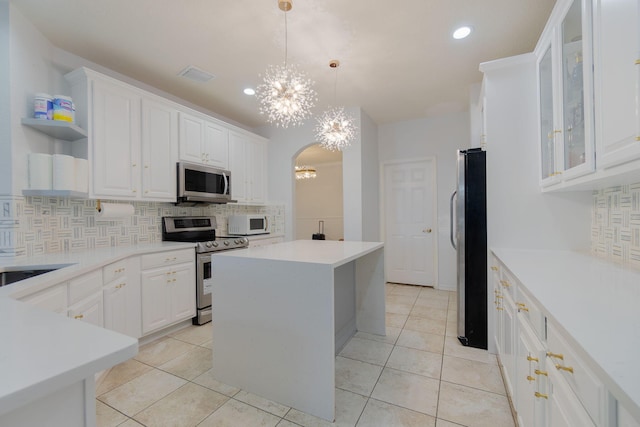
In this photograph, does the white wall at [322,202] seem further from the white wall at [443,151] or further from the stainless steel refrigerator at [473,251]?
the stainless steel refrigerator at [473,251]

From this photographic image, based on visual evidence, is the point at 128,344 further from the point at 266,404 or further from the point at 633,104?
the point at 633,104

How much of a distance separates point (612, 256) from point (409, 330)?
1.72m

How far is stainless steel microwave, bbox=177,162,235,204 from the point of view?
10.4 ft

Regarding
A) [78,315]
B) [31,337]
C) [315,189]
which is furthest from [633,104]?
[315,189]

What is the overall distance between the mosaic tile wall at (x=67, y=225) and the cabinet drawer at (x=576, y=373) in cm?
307

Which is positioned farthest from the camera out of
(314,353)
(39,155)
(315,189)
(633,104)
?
(315,189)

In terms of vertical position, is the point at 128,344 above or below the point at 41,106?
below

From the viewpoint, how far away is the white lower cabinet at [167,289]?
2.57 metres

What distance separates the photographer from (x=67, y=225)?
2424 millimetres

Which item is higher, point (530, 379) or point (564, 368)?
point (564, 368)

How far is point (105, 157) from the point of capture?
252cm

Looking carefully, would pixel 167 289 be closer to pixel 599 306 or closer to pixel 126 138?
pixel 126 138

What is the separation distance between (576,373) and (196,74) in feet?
11.7

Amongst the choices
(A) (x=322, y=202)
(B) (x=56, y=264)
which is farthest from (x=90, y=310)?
(A) (x=322, y=202)
